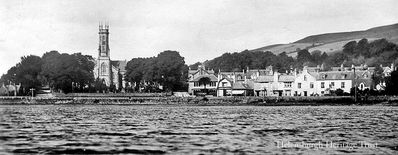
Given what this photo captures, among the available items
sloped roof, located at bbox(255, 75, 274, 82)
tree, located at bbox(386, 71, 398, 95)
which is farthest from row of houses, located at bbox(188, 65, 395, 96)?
tree, located at bbox(386, 71, 398, 95)

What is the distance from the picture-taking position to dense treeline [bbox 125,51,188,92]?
519ft

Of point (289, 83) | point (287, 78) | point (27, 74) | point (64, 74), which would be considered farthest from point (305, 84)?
point (27, 74)

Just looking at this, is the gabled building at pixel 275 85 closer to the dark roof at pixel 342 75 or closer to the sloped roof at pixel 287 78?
the sloped roof at pixel 287 78

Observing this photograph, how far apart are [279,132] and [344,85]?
10006cm

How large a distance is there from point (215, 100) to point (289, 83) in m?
27.9

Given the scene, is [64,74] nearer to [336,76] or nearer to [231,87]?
[231,87]

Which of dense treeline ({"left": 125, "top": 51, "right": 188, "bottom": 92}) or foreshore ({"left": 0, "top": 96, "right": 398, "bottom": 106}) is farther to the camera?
dense treeline ({"left": 125, "top": 51, "right": 188, "bottom": 92})

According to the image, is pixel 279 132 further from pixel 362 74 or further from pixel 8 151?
pixel 362 74

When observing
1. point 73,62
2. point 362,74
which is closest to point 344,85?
point 362,74

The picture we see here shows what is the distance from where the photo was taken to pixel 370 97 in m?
114

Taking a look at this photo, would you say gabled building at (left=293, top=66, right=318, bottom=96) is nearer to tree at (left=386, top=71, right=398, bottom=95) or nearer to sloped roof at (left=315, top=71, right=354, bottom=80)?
sloped roof at (left=315, top=71, right=354, bottom=80)

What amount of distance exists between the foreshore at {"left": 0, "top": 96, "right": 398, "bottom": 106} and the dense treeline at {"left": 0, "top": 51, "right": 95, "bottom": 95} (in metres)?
12.1

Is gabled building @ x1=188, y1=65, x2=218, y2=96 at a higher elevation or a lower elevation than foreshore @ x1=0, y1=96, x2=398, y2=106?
higher

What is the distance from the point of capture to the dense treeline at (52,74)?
480 feet
